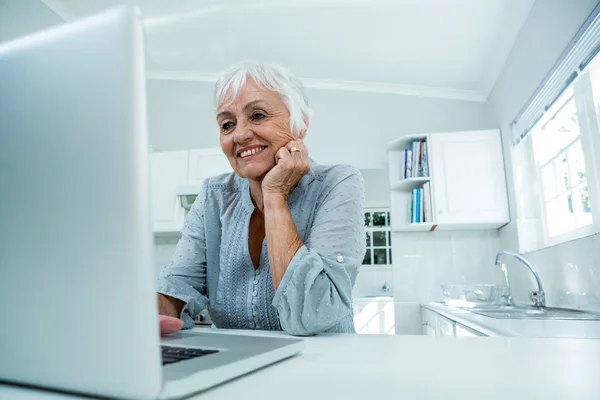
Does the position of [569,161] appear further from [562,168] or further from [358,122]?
[358,122]

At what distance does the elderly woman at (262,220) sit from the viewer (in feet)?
3.23

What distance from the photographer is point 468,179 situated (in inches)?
139

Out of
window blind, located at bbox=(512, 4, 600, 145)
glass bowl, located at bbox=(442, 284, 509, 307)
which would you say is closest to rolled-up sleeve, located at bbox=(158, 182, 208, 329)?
window blind, located at bbox=(512, 4, 600, 145)

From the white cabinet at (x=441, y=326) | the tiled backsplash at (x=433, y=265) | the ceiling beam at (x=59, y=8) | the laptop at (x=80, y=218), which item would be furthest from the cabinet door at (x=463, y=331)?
the ceiling beam at (x=59, y=8)

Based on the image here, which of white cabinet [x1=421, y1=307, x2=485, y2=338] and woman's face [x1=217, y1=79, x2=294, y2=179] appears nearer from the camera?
woman's face [x1=217, y1=79, x2=294, y2=179]

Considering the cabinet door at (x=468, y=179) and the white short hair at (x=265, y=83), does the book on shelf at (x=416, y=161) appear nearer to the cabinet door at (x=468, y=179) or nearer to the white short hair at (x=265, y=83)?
the cabinet door at (x=468, y=179)

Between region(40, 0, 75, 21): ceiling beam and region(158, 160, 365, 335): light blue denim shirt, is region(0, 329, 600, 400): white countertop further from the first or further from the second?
region(40, 0, 75, 21): ceiling beam

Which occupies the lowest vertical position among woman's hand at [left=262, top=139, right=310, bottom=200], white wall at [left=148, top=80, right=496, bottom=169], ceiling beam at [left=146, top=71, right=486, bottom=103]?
woman's hand at [left=262, top=139, right=310, bottom=200]

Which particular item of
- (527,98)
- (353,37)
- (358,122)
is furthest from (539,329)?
(358,122)

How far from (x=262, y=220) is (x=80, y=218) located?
97 cm

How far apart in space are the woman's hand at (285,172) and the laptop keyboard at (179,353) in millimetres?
679

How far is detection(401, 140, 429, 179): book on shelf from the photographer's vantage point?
3664 mm

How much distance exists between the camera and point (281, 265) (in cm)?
98

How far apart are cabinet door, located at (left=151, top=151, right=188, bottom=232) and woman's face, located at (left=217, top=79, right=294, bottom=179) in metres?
3.03
